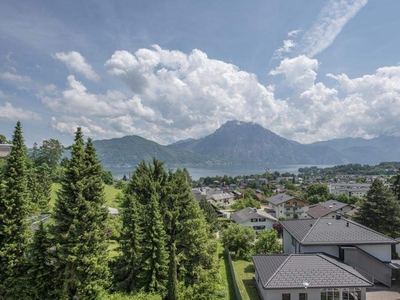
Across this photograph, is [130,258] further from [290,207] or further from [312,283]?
[290,207]

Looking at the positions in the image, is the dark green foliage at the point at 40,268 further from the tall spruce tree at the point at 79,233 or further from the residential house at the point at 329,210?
the residential house at the point at 329,210

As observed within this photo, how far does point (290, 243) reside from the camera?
85.6 ft

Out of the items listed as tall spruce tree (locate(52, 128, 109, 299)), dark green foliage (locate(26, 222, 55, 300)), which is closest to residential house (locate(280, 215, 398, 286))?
tall spruce tree (locate(52, 128, 109, 299))

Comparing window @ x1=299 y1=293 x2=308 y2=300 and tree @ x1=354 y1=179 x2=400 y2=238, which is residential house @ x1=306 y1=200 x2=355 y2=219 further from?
window @ x1=299 y1=293 x2=308 y2=300

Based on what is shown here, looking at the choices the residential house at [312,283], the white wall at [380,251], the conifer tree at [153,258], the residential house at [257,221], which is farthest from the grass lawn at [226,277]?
the residential house at [257,221]

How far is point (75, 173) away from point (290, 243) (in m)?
22.3

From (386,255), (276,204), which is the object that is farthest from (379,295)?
(276,204)

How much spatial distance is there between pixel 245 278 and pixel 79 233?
1615cm

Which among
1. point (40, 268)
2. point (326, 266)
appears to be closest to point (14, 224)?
point (40, 268)

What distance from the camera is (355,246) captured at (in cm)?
2139

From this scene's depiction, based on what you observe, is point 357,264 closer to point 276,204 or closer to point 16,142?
point 16,142

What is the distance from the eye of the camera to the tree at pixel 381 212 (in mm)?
32125

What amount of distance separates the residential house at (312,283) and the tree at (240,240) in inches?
394

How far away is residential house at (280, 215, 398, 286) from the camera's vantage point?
2062 cm
